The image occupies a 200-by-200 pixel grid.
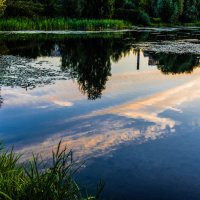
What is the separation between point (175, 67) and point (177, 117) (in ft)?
37.0

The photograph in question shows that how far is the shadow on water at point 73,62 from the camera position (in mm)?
18062

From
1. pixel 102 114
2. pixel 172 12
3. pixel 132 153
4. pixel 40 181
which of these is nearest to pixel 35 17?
pixel 172 12

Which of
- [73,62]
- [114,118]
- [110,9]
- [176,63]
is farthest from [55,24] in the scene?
[114,118]

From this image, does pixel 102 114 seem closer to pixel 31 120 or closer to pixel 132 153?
pixel 31 120

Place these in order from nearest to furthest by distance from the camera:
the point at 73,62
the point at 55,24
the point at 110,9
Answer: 1. the point at 73,62
2. the point at 55,24
3. the point at 110,9

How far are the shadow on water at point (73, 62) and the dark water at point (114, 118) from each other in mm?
54

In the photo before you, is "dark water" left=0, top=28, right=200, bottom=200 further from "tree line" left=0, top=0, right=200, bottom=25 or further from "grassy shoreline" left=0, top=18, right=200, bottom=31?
"tree line" left=0, top=0, right=200, bottom=25

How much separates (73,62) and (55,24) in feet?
86.3

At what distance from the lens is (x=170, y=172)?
845cm

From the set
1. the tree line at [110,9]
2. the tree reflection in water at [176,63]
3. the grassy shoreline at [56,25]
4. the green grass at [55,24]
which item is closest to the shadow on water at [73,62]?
the tree reflection in water at [176,63]

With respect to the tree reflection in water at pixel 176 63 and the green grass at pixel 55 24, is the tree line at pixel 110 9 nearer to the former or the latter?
the green grass at pixel 55 24

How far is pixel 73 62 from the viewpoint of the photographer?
24.0 metres

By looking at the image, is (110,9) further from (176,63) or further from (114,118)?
(114,118)

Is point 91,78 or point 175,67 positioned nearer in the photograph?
point 91,78
